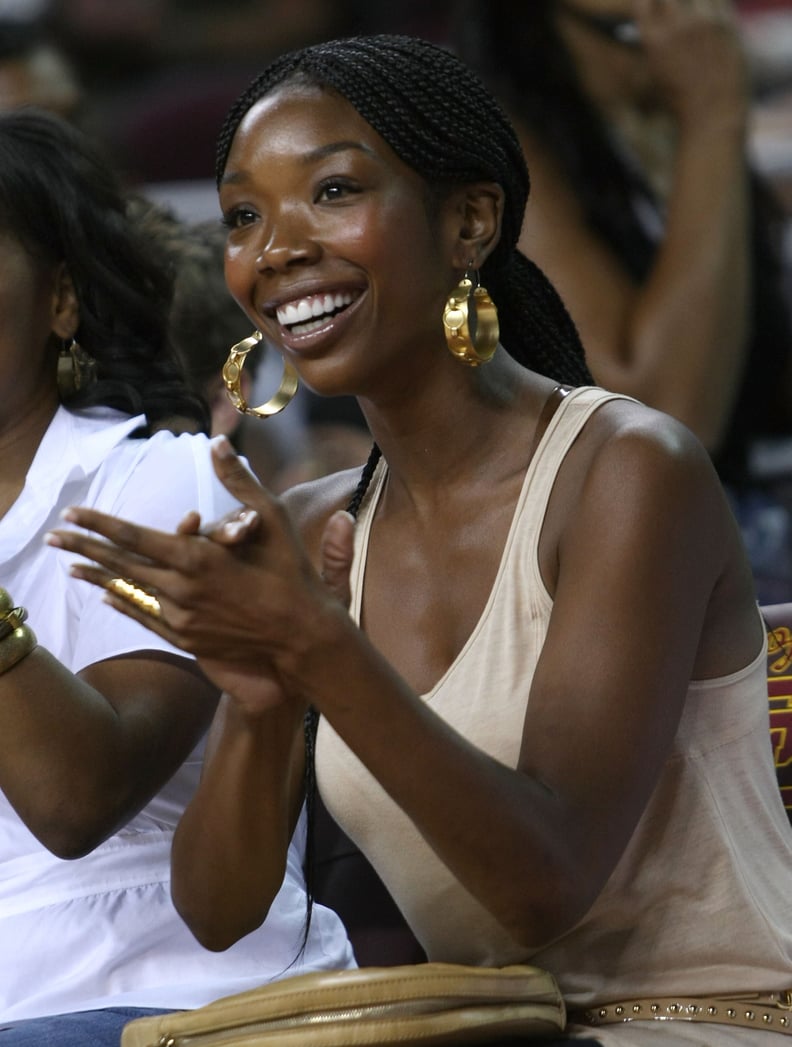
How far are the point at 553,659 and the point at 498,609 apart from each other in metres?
0.16

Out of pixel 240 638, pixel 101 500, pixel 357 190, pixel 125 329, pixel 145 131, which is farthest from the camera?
pixel 145 131

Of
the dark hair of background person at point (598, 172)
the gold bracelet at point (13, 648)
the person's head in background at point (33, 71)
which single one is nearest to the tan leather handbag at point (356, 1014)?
the gold bracelet at point (13, 648)

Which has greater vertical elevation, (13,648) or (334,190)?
(334,190)

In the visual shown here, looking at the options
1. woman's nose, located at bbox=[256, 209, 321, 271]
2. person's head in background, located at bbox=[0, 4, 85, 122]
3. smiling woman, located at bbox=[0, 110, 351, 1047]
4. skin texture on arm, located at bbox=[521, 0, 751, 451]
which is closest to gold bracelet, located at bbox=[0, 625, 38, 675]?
smiling woman, located at bbox=[0, 110, 351, 1047]

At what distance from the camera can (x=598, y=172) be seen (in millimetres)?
3492

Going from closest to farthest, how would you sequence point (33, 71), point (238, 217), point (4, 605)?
point (4, 605) → point (238, 217) → point (33, 71)

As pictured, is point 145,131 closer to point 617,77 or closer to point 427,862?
point 617,77

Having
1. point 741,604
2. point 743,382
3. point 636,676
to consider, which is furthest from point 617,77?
point 636,676

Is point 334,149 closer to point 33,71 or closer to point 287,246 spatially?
point 287,246

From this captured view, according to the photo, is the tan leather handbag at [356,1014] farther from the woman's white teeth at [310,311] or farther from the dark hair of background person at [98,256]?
the dark hair of background person at [98,256]

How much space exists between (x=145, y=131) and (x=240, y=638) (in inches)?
154

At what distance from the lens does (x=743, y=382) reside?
145 inches

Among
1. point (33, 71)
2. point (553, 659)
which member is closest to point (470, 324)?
point (553, 659)

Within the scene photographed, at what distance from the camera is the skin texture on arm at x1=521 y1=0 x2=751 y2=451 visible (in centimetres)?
337
